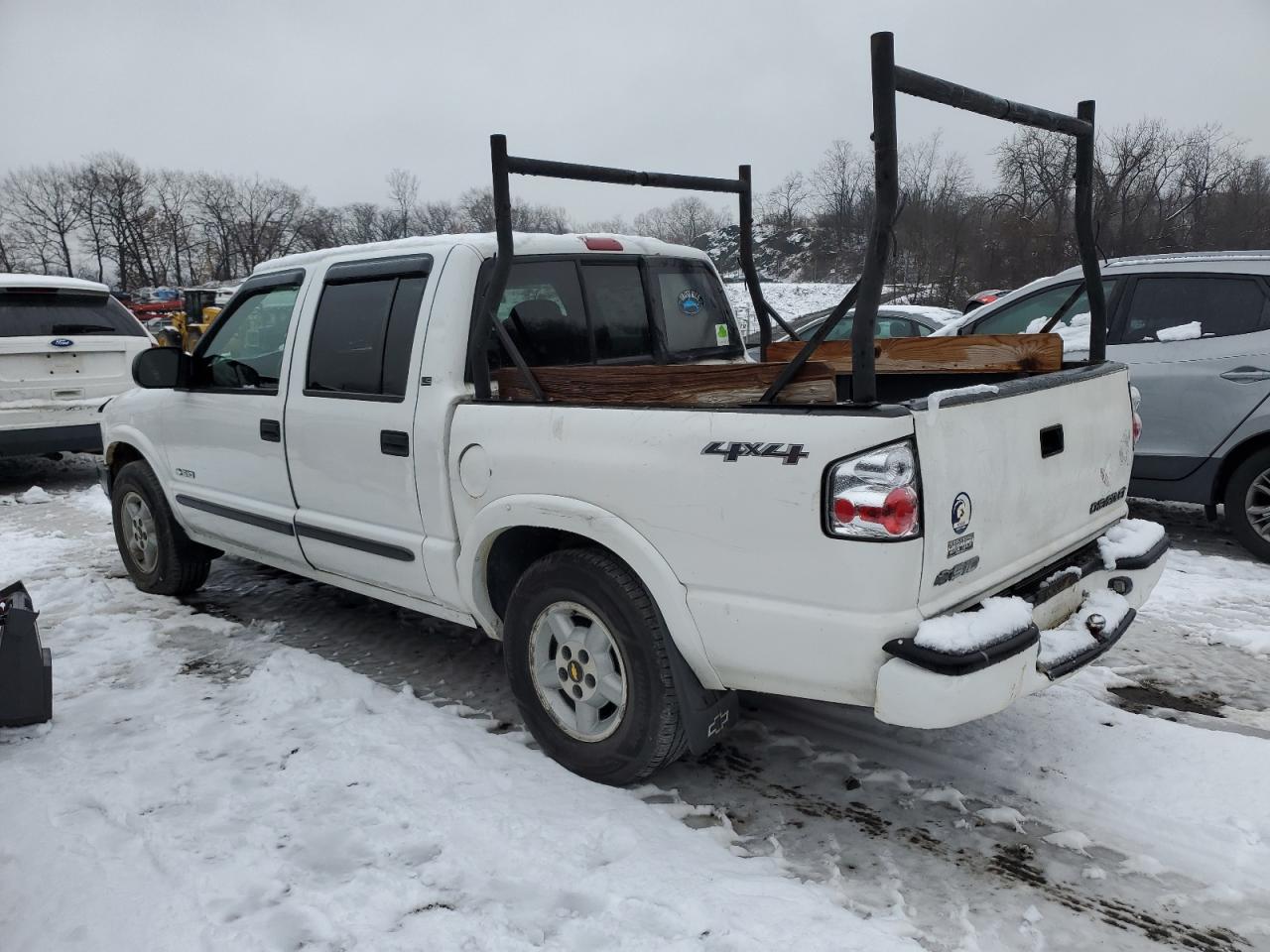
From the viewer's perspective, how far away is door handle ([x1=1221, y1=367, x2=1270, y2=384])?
553cm

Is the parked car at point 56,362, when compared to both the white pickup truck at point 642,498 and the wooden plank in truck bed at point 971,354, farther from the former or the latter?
the wooden plank in truck bed at point 971,354

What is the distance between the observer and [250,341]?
467 centimetres

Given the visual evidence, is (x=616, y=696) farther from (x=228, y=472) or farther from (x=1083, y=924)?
(x=228, y=472)

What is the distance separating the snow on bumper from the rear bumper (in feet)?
27.5

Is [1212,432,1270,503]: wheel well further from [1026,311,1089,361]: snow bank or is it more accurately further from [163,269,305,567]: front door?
[163,269,305,567]: front door

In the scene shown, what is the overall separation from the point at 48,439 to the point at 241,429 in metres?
5.36

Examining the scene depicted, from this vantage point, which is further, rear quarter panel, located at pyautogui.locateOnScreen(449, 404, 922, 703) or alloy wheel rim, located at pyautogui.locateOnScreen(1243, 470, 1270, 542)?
alloy wheel rim, located at pyautogui.locateOnScreen(1243, 470, 1270, 542)

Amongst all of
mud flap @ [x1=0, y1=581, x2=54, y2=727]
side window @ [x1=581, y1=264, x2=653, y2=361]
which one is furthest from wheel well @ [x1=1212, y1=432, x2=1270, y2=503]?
mud flap @ [x1=0, y1=581, x2=54, y2=727]

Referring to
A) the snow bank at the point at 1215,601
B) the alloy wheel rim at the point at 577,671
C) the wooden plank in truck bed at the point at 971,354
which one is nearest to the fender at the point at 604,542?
the alloy wheel rim at the point at 577,671

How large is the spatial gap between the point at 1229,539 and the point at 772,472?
5.21 m

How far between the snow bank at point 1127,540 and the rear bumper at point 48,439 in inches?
335

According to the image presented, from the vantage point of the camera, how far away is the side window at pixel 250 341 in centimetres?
444

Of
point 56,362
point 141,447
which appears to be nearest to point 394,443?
point 141,447

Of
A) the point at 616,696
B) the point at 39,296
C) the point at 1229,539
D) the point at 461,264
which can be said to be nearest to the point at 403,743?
the point at 616,696
